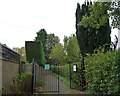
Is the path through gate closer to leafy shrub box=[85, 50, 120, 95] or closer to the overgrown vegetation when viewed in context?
the overgrown vegetation

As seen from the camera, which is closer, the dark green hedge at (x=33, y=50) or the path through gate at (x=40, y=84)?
the path through gate at (x=40, y=84)

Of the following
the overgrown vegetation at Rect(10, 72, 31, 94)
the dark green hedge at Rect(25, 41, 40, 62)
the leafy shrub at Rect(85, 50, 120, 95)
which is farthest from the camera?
the dark green hedge at Rect(25, 41, 40, 62)

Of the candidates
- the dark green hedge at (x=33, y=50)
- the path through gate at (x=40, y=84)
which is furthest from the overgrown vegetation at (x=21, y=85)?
the dark green hedge at (x=33, y=50)

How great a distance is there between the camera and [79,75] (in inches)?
704

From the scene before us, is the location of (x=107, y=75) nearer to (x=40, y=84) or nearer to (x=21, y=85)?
(x=21, y=85)

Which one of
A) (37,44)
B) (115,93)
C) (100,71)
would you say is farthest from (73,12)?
(115,93)

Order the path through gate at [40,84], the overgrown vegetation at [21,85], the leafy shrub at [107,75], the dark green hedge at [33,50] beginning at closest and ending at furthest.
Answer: the leafy shrub at [107,75]
the overgrown vegetation at [21,85]
the path through gate at [40,84]
the dark green hedge at [33,50]

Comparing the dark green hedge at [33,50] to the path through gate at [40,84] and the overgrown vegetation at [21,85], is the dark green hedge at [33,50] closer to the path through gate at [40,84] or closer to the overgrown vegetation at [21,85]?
the path through gate at [40,84]

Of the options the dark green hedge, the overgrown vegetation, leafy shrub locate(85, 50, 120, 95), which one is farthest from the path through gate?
leafy shrub locate(85, 50, 120, 95)

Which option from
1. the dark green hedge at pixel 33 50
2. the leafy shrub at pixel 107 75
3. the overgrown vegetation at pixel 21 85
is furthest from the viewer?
the dark green hedge at pixel 33 50

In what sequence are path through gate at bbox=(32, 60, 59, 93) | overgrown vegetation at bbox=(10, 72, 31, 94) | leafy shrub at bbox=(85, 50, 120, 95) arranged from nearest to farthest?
leafy shrub at bbox=(85, 50, 120, 95) → overgrown vegetation at bbox=(10, 72, 31, 94) → path through gate at bbox=(32, 60, 59, 93)

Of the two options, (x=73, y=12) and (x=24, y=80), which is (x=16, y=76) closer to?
(x=24, y=80)

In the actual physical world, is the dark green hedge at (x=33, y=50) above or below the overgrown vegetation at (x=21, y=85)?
above

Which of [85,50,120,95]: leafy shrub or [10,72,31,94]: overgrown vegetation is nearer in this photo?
[85,50,120,95]: leafy shrub
